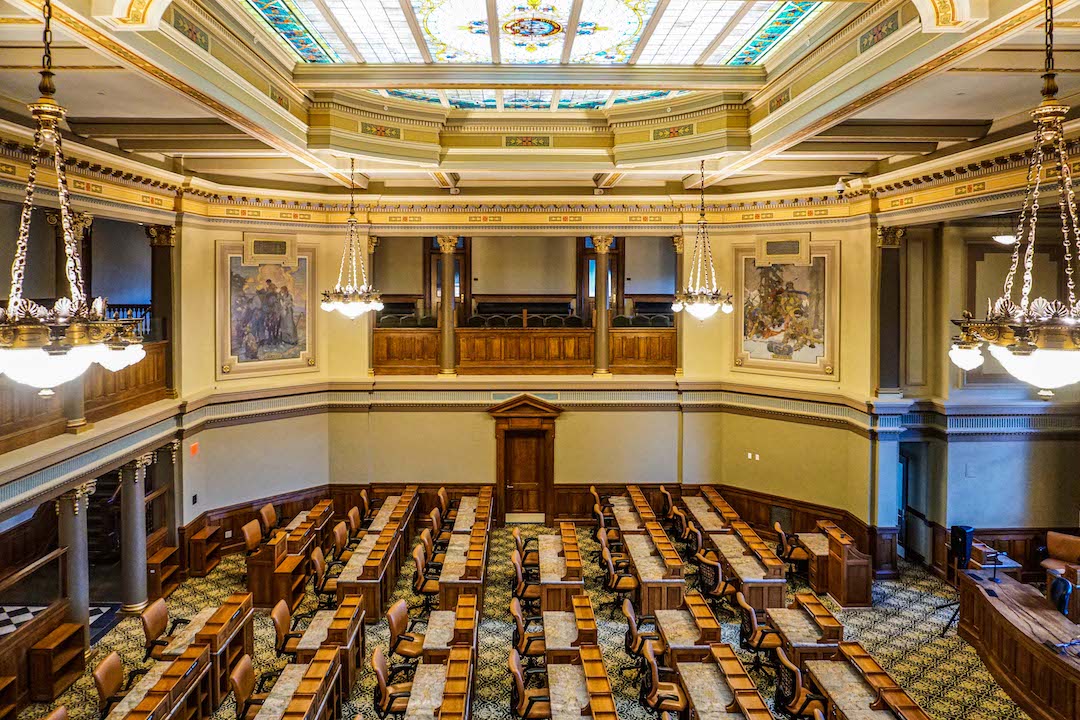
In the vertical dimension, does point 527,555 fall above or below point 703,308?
below

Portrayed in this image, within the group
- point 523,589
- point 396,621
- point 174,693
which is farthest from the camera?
point 523,589

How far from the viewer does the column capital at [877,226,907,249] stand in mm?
14031

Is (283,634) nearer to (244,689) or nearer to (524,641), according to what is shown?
(244,689)

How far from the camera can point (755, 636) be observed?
10.7 m

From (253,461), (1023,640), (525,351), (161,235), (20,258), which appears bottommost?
(1023,640)

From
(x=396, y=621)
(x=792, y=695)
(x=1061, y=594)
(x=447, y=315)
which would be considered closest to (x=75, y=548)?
(x=396, y=621)

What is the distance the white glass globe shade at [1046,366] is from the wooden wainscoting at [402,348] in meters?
13.4

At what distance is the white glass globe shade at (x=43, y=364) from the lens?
4.60m

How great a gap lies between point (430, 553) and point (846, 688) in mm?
7554

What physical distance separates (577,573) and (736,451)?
6422 mm

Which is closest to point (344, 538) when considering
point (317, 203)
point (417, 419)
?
point (417, 419)

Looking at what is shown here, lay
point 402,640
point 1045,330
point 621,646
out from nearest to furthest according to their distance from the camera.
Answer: point 1045,330
point 402,640
point 621,646

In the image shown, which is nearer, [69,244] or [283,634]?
[69,244]

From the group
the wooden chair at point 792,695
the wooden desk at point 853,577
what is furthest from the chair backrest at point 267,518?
the wooden desk at point 853,577
